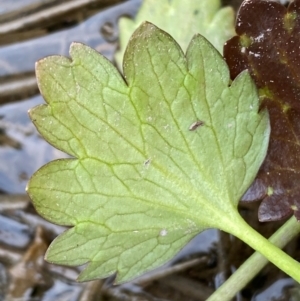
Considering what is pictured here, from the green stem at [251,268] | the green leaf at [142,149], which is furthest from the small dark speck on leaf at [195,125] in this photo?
the green stem at [251,268]

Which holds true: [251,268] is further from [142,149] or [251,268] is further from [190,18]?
[190,18]

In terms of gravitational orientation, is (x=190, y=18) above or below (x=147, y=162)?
above

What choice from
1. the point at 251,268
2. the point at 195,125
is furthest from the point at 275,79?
the point at 251,268

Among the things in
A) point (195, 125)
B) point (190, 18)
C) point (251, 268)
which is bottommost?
point (251, 268)

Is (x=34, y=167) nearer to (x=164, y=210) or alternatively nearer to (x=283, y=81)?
(x=164, y=210)

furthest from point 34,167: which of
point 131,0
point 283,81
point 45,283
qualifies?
point 283,81

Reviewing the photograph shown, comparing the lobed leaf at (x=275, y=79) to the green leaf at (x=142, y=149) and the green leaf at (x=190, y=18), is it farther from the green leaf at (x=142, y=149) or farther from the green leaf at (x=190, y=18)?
the green leaf at (x=190, y=18)
